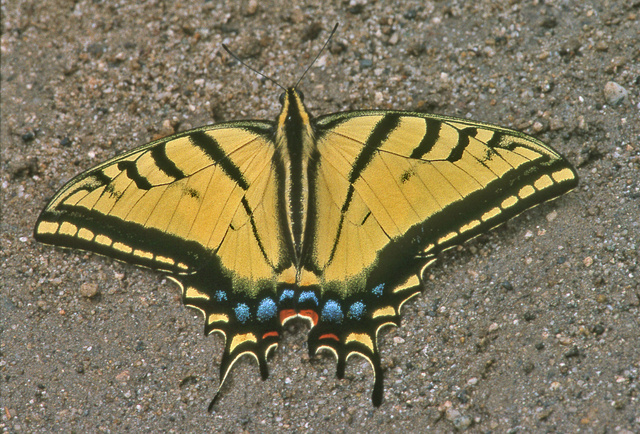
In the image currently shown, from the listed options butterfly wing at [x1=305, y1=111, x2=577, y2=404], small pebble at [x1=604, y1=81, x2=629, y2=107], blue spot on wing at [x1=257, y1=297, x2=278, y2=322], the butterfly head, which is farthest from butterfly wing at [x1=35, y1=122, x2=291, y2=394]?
small pebble at [x1=604, y1=81, x2=629, y2=107]

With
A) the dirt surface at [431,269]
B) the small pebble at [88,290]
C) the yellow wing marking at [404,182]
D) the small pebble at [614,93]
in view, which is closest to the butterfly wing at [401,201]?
the yellow wing marking at [404,182]

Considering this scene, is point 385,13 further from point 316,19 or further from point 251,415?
point 251,415

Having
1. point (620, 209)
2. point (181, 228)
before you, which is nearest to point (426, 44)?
point (620, 209)

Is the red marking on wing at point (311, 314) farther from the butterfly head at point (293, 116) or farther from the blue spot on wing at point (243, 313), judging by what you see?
the butterfly head at point (293, 116)

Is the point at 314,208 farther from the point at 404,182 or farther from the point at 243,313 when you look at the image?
the point at 243,313

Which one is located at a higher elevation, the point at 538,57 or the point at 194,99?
the point at 538,57

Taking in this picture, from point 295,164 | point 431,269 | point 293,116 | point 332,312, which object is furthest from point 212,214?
point 431,269

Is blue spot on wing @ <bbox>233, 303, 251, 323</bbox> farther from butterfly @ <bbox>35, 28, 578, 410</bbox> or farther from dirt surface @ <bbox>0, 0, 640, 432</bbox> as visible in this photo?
dirt surface @ <bbox>0, 0, 640, 432</bbox>
